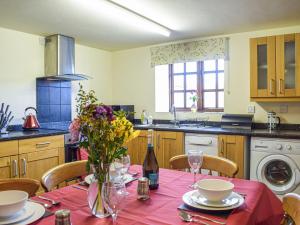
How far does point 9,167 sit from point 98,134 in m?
2.12

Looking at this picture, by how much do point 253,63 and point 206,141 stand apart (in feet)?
3.68

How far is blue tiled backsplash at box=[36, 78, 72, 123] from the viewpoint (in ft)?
12.2

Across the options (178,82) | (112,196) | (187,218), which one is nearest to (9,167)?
(112,196)

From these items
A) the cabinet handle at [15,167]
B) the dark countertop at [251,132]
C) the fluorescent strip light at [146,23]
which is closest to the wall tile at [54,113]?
the cabinet handle at [15,167]

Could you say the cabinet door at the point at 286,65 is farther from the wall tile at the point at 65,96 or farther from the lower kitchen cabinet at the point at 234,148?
the wall tile at the point at 65,96

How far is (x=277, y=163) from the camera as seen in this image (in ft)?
9.88

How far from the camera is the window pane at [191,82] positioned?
4.18m

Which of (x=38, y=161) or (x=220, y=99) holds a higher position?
(x=220, y=99)

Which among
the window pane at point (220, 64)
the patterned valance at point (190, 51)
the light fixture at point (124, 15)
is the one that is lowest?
the window pane at point (220, 64)

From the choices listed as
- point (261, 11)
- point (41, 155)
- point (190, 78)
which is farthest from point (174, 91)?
point (41, 155)

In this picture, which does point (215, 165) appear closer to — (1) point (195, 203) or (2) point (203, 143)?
(1) point (195, 203)

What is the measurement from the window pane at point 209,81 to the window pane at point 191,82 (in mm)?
148

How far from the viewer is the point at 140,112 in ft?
15.1

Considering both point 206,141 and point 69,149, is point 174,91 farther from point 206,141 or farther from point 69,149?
point 69,149
